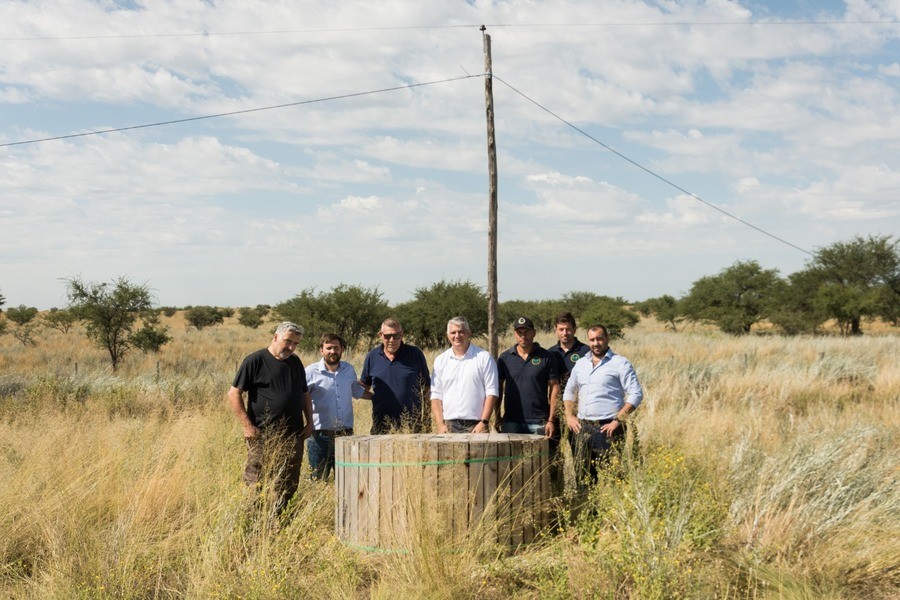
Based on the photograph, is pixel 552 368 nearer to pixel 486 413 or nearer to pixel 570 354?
pixel 570 354

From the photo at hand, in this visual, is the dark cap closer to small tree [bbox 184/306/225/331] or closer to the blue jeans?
the blue jeans

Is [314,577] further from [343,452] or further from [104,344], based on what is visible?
[104,344]

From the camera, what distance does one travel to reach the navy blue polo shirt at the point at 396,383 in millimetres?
7484

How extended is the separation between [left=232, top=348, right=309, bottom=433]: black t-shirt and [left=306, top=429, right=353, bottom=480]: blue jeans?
85 centimetres

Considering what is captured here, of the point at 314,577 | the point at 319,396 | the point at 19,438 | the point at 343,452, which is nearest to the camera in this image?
the point at 314,577

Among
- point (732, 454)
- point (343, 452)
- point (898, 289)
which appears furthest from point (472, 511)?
point (898, 289)

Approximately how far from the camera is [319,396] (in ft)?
24.3

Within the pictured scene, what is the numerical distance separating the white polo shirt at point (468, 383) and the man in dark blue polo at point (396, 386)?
411 mm

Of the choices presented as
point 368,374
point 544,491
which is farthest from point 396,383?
point 544,491

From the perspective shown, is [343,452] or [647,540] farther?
[343,452]

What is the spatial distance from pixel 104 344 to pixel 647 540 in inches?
820

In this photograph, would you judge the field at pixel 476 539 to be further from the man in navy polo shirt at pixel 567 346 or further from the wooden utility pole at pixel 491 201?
the wooden utility pole at pixel 491 201

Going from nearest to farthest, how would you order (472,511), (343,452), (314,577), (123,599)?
(123,599), (314,577), (472,511), (343,452)

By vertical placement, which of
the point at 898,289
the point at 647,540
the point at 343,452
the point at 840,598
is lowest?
the point at 840,598
